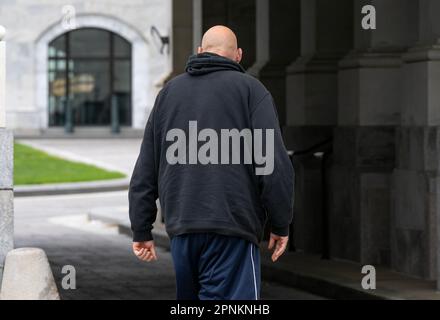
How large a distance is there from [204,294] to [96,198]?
62.6ft

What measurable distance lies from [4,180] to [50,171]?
20486 millimetres

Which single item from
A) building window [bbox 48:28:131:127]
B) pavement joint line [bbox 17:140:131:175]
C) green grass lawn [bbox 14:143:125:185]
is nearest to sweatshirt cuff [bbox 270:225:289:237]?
green grass lawn [bbox 14:143:125:185]

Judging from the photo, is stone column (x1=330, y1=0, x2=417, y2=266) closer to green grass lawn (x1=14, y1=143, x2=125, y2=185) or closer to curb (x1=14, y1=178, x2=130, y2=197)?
curb (x1=14, y1=178, x2=130, y2=197)

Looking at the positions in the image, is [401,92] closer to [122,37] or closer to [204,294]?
[204,294]

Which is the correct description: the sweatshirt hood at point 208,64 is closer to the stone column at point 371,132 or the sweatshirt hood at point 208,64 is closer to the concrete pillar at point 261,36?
the stone column at point 371,132

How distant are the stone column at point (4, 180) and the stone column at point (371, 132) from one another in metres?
4.65

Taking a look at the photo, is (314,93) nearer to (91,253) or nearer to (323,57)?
(323,57)

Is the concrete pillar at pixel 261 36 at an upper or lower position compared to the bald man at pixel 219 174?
upper

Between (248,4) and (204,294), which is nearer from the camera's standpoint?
(204,294)

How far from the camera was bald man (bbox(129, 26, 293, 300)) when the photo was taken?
5926 mm

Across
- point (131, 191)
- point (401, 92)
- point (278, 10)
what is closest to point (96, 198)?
point (278, 10)

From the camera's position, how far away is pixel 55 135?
47.0 m

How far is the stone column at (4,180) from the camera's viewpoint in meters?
8.88

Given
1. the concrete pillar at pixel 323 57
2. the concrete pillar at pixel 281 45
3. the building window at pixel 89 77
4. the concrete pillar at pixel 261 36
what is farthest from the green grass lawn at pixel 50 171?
the building window at pixel 89 77
